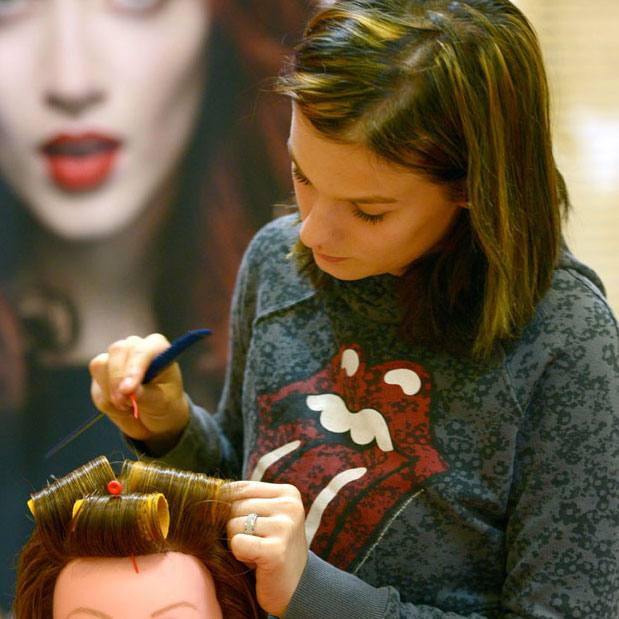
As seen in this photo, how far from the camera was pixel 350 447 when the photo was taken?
101cm

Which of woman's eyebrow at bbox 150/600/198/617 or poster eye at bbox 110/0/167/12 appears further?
poster eye at bbox 110/0/167/12

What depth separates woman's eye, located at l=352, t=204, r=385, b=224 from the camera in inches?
35.8

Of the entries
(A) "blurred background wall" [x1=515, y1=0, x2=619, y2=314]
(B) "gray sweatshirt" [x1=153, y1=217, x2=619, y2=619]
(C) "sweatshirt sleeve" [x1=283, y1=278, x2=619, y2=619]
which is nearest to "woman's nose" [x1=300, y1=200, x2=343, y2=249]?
(B) "gray sweatshirt" [x1=153, y1=217, x2=619, y2=619]

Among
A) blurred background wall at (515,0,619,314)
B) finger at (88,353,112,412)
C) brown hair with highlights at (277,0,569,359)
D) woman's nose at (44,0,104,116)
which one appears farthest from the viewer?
blurred background wall at (515,0,619,314)

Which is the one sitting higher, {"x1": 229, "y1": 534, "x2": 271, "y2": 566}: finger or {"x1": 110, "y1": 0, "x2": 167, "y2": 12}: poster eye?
{"x1": 110, "y1": 0, "x2": 167, "y2": 12}: poster eye

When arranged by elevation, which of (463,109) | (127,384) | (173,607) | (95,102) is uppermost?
(463,109)

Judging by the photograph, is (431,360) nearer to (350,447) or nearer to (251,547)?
(350,447)

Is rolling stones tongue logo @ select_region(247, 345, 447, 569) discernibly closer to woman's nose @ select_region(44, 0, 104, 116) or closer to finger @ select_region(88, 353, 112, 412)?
finger @ select_region(88, 353, 112, 412)

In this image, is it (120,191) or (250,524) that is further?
(120,191)

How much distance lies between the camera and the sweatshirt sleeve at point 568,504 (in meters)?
0.91

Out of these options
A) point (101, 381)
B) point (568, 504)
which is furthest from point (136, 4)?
point (568, 504)

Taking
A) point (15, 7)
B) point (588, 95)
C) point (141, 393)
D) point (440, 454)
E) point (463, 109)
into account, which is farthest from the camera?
point (588, 95)

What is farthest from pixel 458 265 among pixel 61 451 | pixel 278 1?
pixel 61 451

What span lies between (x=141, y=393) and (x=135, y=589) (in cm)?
29
